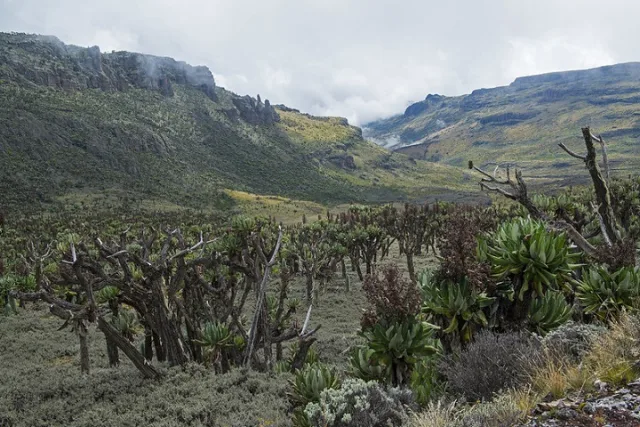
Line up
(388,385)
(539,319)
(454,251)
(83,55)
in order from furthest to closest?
(83,55) → (539,319) → (454,251) → (388,385)

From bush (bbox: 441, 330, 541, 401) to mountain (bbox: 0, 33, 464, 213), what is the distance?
241ft

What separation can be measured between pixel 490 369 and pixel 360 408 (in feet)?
5.38

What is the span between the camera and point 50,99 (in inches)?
4008

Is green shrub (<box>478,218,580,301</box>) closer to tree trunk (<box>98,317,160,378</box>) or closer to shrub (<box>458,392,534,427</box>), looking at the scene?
shrub (<box>458,392,534,427</box>)

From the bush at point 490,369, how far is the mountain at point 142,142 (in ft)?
241

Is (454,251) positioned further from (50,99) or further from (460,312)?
(50,99)

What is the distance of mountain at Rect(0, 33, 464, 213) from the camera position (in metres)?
81.8

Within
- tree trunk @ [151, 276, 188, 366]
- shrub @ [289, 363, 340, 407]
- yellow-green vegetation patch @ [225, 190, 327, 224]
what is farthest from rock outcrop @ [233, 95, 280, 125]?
shrub @ [289, 363, 340, 407]

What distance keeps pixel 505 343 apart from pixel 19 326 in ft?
76.7

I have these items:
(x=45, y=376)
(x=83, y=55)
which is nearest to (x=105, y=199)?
(x=45, y=376)

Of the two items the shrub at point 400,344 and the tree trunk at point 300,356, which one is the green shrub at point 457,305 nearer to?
the shrub at point 400,344

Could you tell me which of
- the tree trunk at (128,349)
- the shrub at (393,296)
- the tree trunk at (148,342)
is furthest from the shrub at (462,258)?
the tree trunk at (148,342)

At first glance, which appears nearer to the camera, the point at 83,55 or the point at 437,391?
the point at 437,391

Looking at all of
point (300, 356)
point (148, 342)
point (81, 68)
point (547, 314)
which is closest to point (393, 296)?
point (547, 314)
